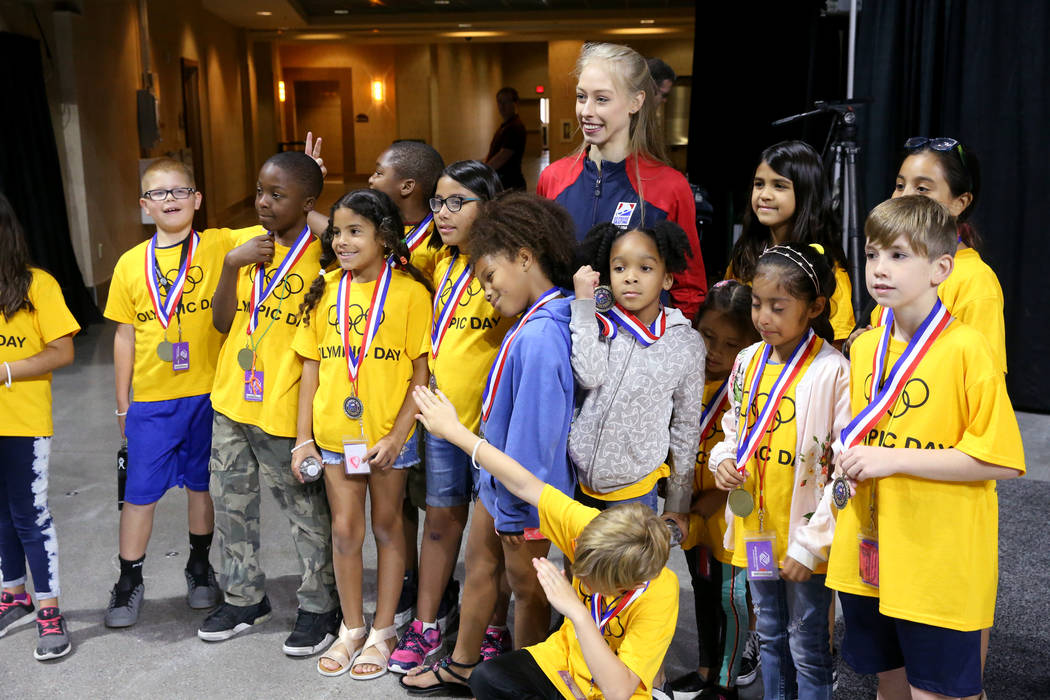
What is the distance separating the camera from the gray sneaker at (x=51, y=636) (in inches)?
108

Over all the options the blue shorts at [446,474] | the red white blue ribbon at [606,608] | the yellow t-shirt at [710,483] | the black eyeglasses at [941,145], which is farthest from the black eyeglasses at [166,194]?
the black eyeglasses at [941,145]

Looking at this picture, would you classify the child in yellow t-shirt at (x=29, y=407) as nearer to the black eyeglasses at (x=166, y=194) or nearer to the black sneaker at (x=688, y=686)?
the black eyeglasses at (x=166, y=194)

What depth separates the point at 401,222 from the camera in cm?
264

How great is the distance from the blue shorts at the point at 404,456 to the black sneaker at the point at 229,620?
0.67m

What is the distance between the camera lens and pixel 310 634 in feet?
9.25

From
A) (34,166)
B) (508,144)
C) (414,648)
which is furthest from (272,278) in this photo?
(508,144)

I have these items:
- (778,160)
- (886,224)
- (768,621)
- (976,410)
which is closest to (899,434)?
(976,410)

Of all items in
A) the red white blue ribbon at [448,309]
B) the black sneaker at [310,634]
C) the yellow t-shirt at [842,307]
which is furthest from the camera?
the black sneaker at [310,634]

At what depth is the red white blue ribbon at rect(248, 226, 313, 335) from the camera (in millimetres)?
2719

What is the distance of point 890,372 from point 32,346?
2.36 m

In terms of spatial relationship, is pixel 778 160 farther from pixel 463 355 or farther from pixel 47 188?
pixel 47 188

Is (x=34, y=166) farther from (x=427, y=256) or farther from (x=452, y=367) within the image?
(x=452, y=367)

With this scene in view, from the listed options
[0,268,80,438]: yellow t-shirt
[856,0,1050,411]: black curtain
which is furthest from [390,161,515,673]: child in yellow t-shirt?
[856,0,1050,411]: black curtain

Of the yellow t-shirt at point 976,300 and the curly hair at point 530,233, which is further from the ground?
the curly hair at point 530,233
